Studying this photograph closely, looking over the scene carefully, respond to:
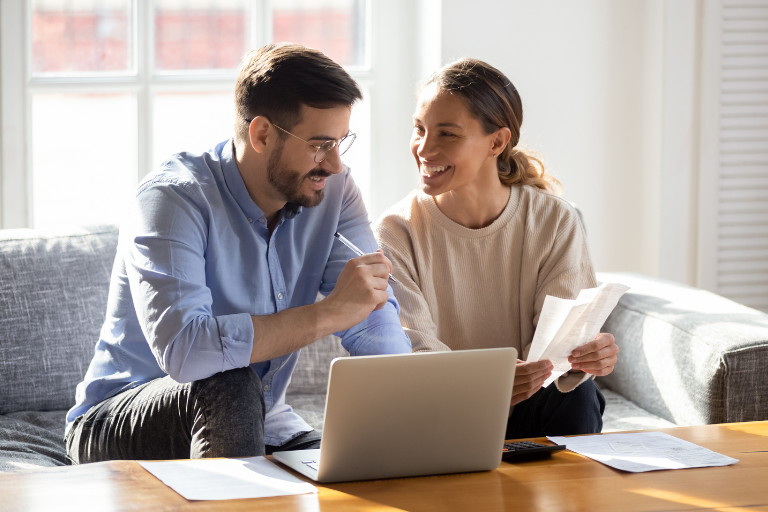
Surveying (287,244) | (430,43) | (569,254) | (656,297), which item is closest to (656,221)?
(656,297)

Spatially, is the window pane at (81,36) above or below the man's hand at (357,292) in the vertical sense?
above

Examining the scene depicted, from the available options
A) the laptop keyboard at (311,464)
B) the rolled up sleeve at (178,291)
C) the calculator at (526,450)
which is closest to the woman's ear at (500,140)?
the rolled up sleeve at (178,291)

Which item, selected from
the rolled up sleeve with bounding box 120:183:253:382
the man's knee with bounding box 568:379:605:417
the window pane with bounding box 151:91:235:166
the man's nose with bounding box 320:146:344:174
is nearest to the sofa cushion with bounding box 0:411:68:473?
the rolled up sleeve with bounding box 120:183:253:382

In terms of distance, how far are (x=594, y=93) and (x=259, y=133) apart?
5.11ft

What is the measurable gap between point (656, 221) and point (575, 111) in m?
0.45

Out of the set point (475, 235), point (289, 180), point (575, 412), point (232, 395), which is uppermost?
point (289, 180)

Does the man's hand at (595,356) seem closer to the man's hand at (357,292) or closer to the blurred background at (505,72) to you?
the man's hand at (357,292)

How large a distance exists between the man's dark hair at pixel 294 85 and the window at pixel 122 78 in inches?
49.9

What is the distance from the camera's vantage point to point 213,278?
145 cm

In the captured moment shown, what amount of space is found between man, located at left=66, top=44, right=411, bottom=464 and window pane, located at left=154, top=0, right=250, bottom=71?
121 centimetres

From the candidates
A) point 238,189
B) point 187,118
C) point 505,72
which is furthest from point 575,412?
point 187,118

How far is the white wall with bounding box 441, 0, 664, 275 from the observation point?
8.47 feet

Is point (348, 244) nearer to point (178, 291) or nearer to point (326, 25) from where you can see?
point (178, 291)

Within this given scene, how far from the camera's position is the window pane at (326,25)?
2.68m
